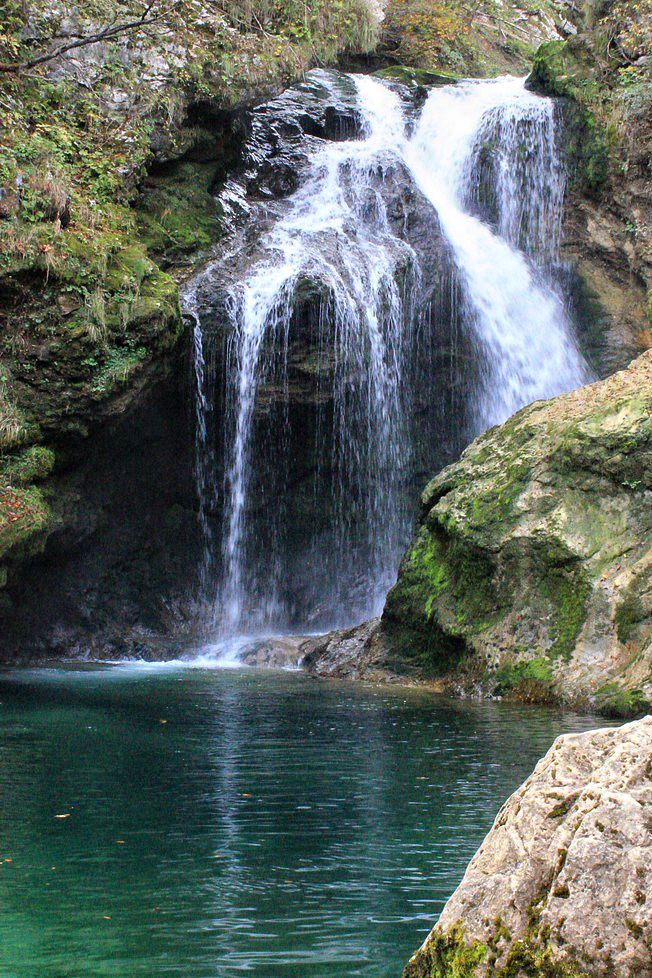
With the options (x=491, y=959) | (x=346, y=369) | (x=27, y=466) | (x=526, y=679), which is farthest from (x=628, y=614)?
(x=346, y=369)

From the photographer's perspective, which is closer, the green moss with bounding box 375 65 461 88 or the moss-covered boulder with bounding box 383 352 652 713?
the moss-covered boulder with bounding box 383 352 652 713

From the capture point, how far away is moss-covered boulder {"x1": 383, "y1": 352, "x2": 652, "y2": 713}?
34.3 feet

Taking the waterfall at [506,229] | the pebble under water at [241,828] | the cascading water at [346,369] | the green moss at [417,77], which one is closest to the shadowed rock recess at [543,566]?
the pebble under water at [241,828]

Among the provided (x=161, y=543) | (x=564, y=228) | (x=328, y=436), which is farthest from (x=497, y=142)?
(x=161, y=543)

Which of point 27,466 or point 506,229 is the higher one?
point 506,229

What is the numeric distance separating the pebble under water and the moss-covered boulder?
1.06 metres

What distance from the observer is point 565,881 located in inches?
94.1

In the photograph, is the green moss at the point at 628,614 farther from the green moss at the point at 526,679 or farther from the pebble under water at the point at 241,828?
the pebble under water at the point at 241,828

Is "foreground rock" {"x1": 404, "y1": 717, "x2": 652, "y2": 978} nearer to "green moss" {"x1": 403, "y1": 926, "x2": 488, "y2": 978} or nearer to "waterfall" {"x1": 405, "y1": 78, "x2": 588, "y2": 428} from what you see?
"green moss" {"x1": 403, "y1": 926, "x2": 488, "y2": 978}

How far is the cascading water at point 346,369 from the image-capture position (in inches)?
689

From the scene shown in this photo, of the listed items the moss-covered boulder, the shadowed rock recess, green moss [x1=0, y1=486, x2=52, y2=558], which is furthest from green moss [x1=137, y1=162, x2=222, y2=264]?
the moss-covered boulder

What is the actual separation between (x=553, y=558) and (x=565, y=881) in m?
9.11

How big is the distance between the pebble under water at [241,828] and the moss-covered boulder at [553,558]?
Result: 1.06m

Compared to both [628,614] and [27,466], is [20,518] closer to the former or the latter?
[27,466]
